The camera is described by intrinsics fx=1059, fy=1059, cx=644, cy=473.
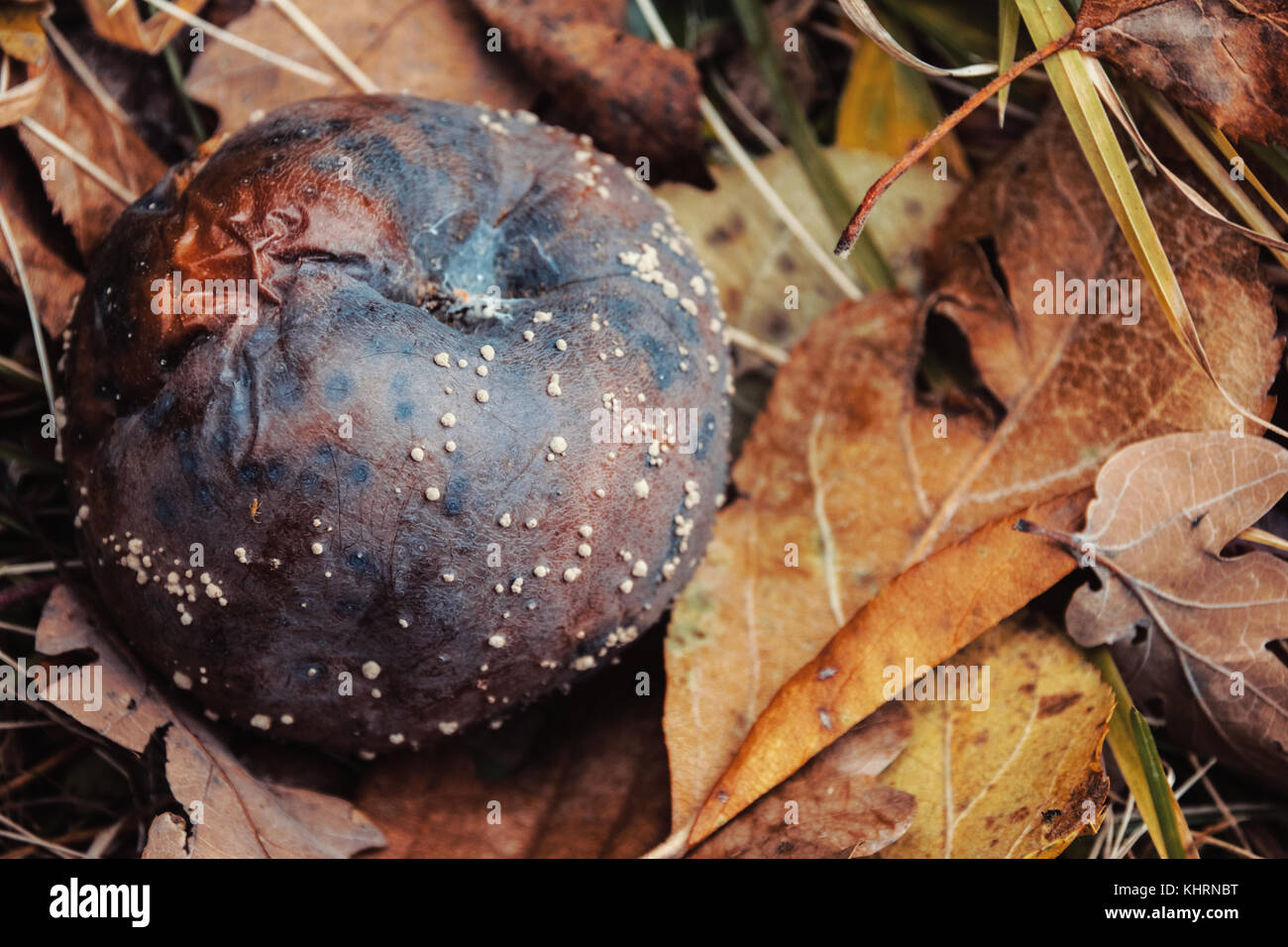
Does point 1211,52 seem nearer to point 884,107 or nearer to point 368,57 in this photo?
point 884,107

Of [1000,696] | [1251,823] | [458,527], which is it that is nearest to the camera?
[458,527]

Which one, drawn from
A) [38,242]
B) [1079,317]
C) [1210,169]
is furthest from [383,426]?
[1210,169]

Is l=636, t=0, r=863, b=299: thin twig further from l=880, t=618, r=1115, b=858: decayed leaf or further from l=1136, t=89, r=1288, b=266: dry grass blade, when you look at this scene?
l=880, t=618, r=1115, b=858: decayed leaf

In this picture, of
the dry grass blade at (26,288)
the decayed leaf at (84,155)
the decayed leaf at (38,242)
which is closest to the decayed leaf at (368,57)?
the decayed leaf at (84,155)
